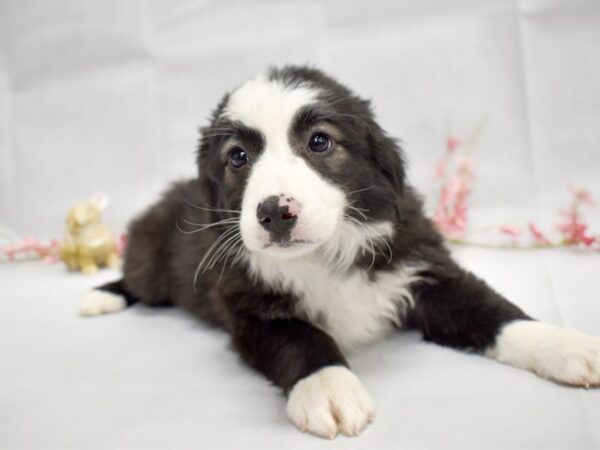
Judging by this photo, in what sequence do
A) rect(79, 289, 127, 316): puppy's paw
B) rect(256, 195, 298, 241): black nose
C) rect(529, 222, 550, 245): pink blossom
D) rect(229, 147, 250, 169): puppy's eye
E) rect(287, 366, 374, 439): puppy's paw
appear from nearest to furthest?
1. rect(287, 366, 374, 439): puppy's paw
2. rect(256, 195, 298, 241): black nose
3. rect(229, 147, 250, 169): puppy's eye
4. rect(79, 289, 127, 316): puppy's paw
5. rect(529, 222, 550, 245): pink blossom

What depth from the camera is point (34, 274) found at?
5.12 m

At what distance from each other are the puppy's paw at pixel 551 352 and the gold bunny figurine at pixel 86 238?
330 cm

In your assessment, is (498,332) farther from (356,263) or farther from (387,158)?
(387,158)

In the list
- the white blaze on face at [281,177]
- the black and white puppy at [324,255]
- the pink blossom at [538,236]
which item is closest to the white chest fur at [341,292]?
the black and white puppy at [324,255]

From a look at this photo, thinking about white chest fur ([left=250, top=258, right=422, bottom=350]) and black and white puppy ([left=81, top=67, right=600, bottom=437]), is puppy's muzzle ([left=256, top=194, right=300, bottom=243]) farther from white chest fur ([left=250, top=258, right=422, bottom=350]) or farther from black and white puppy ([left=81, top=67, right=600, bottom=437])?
white chest fur ([left=250, top=258, right=422, bottom=350])

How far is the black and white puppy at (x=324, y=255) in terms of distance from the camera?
266 centimetres

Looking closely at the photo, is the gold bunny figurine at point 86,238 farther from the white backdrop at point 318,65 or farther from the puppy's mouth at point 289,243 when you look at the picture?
the puppy's mouth at point 289,243

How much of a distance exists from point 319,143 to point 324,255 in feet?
1.81

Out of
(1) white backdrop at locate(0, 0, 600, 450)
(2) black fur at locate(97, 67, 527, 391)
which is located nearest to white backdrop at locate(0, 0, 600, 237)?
(1) white backdrop at locate(0, 0, 600, 450)

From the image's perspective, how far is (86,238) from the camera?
506 cm

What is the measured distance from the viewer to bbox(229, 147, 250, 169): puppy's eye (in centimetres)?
304

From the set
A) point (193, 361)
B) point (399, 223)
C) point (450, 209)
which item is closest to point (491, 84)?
point (450, 209)

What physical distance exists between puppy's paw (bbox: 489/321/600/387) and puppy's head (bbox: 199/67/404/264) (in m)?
0.76

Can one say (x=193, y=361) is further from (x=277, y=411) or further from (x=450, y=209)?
(x=450, y=209)
